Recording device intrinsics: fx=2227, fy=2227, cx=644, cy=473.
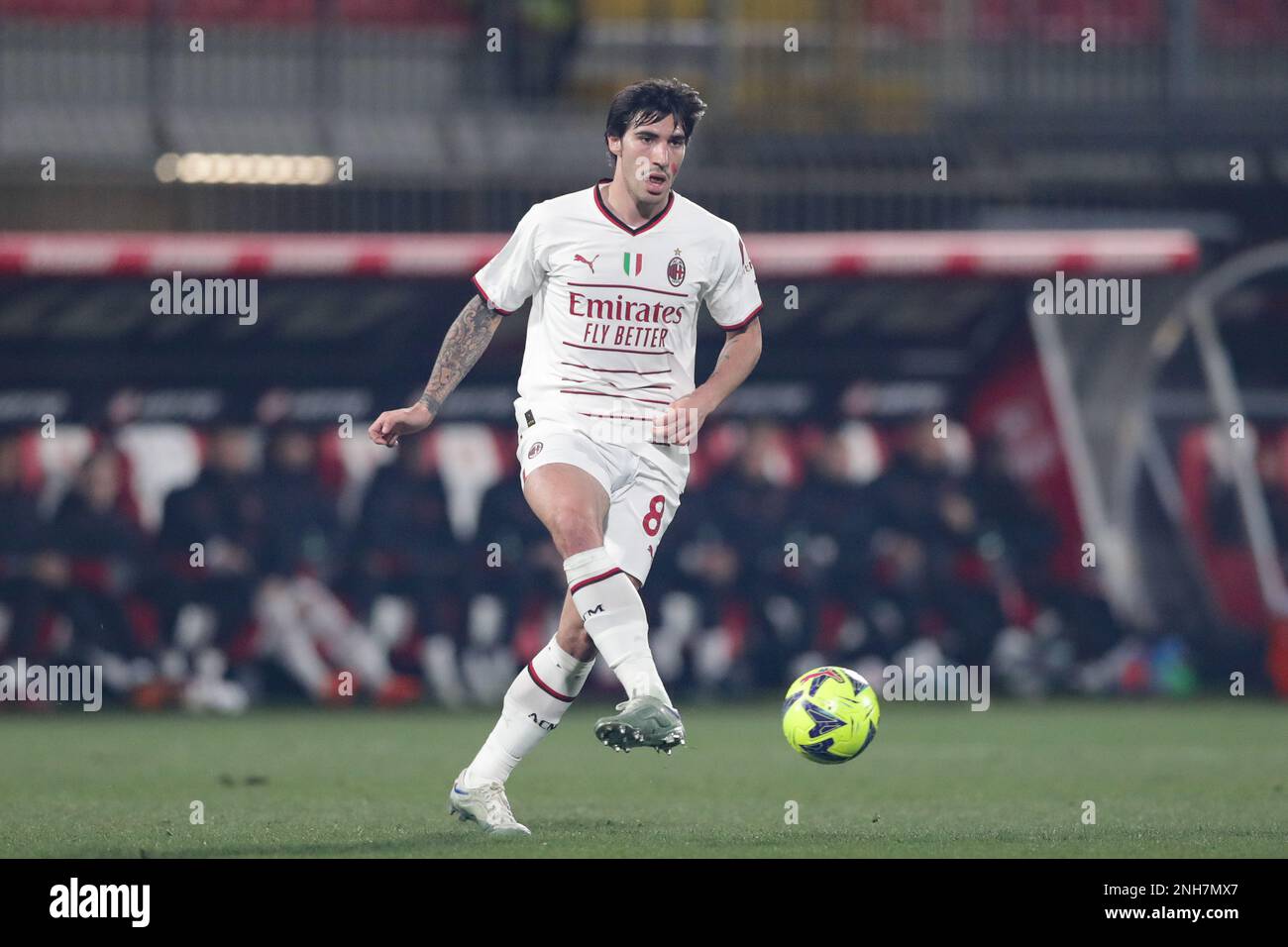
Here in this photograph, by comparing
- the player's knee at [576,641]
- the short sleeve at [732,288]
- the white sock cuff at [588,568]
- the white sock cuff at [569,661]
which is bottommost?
the white sock cuff at [569,661]

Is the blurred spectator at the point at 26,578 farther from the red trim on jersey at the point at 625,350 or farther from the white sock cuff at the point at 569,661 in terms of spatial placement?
the red trim on jersey at the point at 625,350

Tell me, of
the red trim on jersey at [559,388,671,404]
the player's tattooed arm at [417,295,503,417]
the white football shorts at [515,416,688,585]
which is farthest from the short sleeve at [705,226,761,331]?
the player's tattooed arm at [417,295,503,417]

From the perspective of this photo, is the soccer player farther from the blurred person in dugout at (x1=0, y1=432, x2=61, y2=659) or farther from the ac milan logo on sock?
the blurred person in dugout at (x1=0, y1=432, x2=61, y2=659)

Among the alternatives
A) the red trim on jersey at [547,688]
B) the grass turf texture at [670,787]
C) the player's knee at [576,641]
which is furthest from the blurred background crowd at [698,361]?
the player's knee at [576,641]

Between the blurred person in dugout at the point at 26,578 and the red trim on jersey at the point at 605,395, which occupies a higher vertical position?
the red trim on jersey at the point at 605,395

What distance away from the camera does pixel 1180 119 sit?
16859 mm

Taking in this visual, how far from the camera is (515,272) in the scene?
7.27m

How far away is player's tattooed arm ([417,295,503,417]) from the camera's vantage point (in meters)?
7.22

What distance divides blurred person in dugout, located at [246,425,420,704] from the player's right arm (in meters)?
7.72

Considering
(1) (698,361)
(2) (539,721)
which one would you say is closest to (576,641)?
(2) (539,721)

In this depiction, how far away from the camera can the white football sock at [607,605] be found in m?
6.68

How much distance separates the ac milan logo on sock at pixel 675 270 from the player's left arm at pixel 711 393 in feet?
1.07
